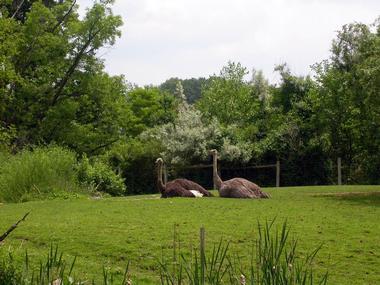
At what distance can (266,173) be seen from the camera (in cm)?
3169

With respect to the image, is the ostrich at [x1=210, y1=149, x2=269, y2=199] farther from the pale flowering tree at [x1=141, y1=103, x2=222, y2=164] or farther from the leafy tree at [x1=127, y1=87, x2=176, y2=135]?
the leafy tree at [x1=127, y1=87, x2=176, y2=135]

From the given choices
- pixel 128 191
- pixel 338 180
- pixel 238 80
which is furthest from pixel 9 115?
pixel 238 80

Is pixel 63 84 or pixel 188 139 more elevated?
pixel 63 84

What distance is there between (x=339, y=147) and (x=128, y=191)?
34.9ft

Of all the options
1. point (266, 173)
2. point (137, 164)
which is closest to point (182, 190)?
point (266, 173)

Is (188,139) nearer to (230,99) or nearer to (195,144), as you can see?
(195,144)

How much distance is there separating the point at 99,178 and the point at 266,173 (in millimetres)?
11706

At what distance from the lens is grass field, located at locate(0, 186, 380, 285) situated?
26.1ft

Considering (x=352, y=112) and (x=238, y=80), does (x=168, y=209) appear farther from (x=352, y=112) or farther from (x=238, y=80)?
(x=238, y=80)

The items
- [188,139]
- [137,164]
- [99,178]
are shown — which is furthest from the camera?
[137,164]

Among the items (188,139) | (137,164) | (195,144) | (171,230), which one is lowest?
(171,230)

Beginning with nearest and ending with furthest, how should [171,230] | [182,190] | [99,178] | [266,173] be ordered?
[171,230]
[182,190]
[99,178]
[266,173]

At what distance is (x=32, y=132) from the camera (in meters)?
30.4

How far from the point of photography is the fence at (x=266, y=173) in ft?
102
